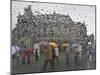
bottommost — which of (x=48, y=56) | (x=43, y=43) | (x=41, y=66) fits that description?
(x=41, y=66)

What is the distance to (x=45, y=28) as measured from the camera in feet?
8.35

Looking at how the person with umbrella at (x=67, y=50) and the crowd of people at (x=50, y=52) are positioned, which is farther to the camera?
the person with umbrella at (x=67, y=50)

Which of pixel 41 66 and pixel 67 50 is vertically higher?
pixel 67 50

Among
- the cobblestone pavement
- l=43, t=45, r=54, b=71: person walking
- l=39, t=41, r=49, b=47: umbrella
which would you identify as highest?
l=39, t=41, r=49, b=47: umbrella

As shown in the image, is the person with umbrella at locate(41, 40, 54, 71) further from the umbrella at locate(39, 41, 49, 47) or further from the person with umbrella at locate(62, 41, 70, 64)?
the person with umbrella at locate(62, 41, 70, 64)

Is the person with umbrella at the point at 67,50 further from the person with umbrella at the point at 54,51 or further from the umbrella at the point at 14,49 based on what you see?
the umbrella at the point at 14,49

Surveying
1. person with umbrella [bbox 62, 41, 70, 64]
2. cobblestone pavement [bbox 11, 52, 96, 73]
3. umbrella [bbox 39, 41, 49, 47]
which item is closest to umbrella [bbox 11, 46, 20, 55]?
cobblestone pavement [bbox 11, 52, 96, 73]

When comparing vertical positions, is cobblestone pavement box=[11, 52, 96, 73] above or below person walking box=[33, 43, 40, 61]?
below

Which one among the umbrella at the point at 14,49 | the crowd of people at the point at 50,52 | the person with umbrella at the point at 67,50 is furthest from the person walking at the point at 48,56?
the umbrella at the point at 14,49

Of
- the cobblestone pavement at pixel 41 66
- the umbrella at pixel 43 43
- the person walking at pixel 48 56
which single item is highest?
the umbrella at pixel 43 43

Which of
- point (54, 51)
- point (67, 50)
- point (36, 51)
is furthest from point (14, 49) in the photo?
point (67, 50)

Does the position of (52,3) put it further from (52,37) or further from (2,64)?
A: (2,64)

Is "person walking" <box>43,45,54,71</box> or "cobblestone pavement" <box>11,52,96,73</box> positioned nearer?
"cobblestone pavement" <box>11,52,96,73</box>

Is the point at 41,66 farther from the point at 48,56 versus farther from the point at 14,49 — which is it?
the point at 14,49
